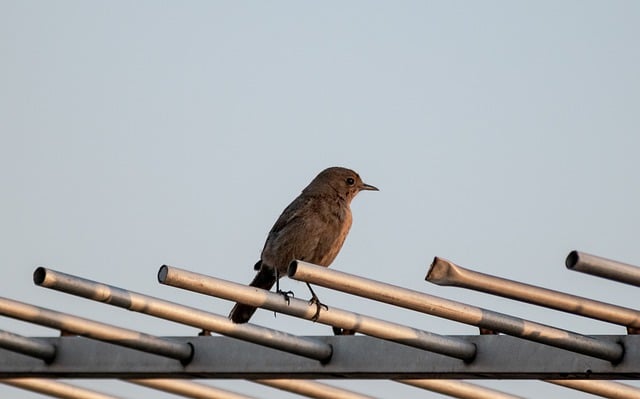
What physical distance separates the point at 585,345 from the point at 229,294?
1.56 meters

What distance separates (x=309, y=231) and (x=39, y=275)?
4188 mm

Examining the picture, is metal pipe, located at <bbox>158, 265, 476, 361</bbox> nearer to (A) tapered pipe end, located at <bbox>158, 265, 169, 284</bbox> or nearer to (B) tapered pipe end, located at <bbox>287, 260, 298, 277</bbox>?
(A) tapered pipe end, located at <bbox>158, 265, 169, 284</bbox>

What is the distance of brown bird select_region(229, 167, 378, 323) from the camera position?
10281mm

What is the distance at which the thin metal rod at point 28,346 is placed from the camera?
751cm

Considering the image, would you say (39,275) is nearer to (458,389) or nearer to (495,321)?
(495,321)

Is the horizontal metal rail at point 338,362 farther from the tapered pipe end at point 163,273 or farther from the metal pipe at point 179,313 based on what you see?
the tapered pipe end at point 163,273

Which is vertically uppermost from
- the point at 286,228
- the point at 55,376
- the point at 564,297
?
the point at 286,228

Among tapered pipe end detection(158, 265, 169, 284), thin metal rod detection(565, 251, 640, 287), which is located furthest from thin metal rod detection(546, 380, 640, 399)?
tapered pipe end detection(158, 265, 169, 284)

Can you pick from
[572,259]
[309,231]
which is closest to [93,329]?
[572,259]

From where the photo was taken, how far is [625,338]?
6445mm

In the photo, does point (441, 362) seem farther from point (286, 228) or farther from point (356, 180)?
point (356, 180)

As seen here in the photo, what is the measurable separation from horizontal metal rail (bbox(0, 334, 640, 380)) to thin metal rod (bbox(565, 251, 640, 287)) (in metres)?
0.80

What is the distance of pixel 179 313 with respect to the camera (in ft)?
23.0

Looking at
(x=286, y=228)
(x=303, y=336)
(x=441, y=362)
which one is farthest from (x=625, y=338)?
(x=286, y=228)
